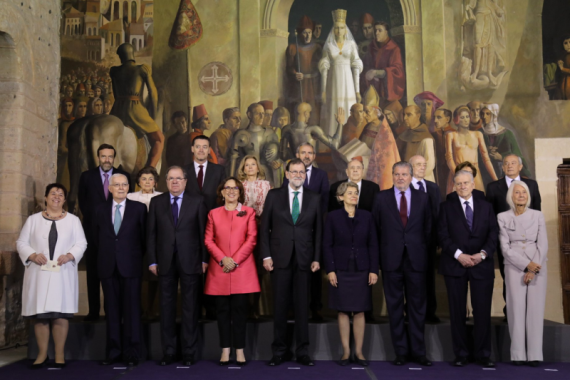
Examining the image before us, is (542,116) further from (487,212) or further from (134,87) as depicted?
(134,87)

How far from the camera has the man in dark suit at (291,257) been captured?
16.4 ft

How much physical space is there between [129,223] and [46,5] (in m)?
3.40

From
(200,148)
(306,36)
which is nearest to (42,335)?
(200,148)

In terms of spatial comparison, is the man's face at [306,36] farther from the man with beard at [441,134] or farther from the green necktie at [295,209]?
the green necktie at [295,209]

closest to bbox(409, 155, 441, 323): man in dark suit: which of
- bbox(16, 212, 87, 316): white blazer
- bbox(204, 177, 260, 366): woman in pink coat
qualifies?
bbox(204, 177, 260, 366): woman in pink coat

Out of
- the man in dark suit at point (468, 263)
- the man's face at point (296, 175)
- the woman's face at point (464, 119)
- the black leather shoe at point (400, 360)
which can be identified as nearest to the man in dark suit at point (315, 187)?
the man's face at point (296, 175)

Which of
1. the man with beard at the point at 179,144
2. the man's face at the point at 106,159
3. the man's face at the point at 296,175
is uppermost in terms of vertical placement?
the man with beard at the point at 179,144

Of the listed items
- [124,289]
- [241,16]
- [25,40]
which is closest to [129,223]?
[124,289]

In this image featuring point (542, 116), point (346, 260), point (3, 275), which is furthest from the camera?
point (542, 116)

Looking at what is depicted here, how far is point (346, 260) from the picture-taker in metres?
4.96

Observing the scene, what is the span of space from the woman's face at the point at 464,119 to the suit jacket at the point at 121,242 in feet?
15.9

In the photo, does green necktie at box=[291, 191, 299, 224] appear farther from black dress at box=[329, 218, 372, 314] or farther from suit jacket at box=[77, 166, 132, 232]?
suit jacket at box=[77, 166, 132, 232]

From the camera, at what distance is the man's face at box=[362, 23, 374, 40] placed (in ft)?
27.4

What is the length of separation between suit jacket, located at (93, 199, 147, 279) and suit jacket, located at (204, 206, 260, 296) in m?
0.61
